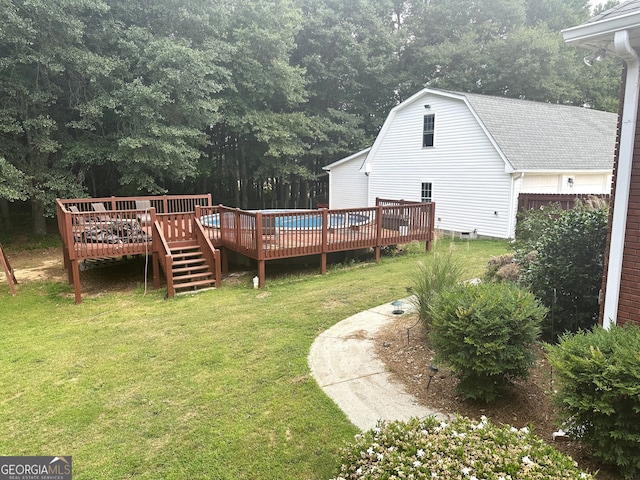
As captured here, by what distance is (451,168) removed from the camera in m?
15.9

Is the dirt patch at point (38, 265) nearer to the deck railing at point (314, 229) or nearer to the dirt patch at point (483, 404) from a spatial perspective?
the deck railing at point (314, 229)

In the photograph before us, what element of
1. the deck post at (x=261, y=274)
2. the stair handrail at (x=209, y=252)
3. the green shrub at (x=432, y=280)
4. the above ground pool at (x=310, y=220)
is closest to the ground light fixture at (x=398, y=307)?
the green shrub at (x=432, y=280)

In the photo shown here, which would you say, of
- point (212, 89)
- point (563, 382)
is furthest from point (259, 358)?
point (212, 89)

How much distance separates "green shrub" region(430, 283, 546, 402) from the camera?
3.58 meters

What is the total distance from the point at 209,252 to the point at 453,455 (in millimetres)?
8290

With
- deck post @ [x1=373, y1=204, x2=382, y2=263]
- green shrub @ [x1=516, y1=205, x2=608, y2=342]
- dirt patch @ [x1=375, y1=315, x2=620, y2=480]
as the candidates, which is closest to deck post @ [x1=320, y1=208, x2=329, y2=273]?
deck post @ [x1=373, y1=204, x2=382, y2=263]

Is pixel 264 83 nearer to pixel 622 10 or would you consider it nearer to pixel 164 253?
pixel 164 253

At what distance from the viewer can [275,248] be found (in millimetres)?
9531

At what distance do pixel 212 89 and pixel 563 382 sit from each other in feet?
57.7

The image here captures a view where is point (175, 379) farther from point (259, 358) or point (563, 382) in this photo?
point (563, 382)

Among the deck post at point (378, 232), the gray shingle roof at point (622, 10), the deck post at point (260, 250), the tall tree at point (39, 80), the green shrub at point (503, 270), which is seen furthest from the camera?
the tall tree at point (39, 80)

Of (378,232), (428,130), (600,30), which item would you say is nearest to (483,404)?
(600,30)

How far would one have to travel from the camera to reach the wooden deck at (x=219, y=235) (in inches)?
364

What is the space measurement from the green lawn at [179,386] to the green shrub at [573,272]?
2.93 meters
